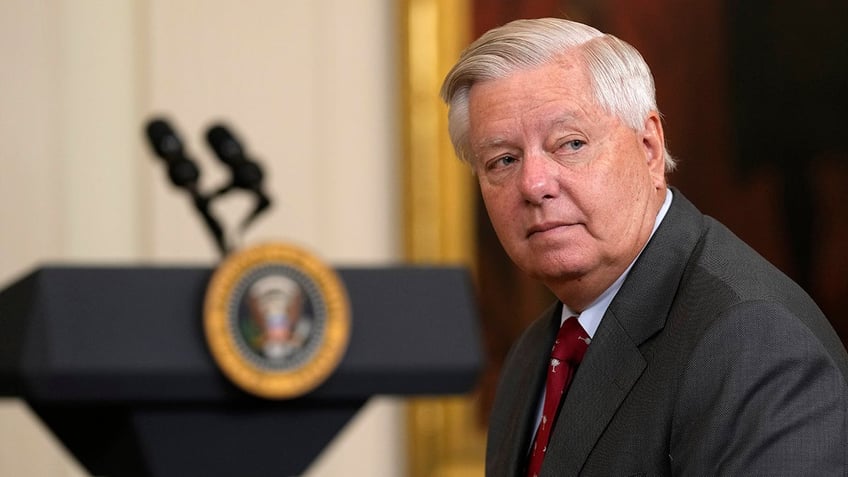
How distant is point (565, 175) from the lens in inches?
118

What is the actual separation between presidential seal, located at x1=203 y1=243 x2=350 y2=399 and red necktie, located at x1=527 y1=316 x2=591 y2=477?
3.40 feet

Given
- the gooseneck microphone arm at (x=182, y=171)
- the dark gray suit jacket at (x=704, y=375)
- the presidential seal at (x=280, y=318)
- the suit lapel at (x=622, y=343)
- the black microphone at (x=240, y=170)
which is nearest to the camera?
the dark gray suit jacket at (x=704, y=375)

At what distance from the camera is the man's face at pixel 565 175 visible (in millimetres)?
2994

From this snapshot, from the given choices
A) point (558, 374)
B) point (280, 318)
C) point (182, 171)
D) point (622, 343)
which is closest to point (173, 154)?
point (182, 171)

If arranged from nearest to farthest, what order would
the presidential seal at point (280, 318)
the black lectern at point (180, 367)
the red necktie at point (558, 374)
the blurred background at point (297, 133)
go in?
the red necktie at point (558, 374)
the black lectern at point (180, 367)
the presidential seal at point (280, 318)
the blurred background at point (297, 133)

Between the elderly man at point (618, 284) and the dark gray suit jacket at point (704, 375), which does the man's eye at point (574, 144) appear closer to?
the elderly man at point (618, 284)

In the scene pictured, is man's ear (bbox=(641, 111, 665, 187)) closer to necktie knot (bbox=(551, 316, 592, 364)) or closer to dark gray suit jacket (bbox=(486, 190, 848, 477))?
dark gray suit jacket (bbox=(486, 190, 848, 477))

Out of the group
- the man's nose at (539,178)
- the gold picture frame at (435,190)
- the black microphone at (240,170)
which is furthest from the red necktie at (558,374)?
the gold picture frame at (435,190)

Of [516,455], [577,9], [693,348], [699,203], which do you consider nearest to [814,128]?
[699,203]

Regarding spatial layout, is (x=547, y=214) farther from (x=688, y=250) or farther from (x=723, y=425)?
(x=723, y=425)

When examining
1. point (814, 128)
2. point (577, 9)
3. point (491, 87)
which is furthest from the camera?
point (577, 9)

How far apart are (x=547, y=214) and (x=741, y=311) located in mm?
585

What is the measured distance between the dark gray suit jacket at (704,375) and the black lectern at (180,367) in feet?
3.33

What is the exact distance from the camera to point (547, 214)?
3.02 meters
